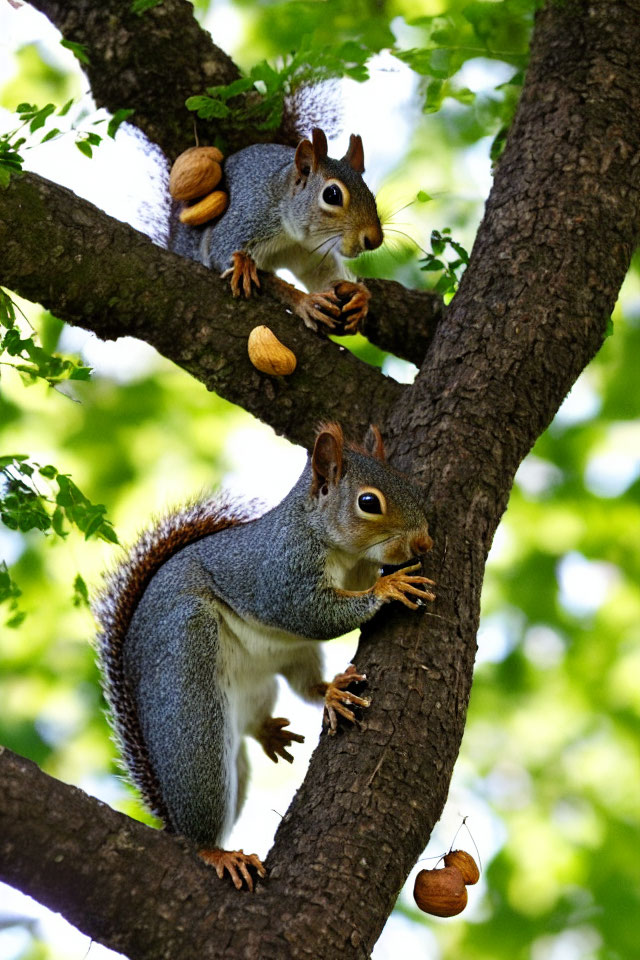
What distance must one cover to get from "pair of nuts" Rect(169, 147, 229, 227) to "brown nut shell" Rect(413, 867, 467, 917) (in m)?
2.12

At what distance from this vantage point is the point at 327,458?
2.83 meters

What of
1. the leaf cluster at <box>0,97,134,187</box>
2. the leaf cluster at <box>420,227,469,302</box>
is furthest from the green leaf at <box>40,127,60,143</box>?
the leaf cluster at <box>420,227,469,302</box>

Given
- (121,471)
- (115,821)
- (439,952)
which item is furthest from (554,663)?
(115,821)

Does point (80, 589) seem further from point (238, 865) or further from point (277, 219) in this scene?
point (277, 219)

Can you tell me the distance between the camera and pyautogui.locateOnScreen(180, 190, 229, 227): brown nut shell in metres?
3.57

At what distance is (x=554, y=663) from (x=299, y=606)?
301 centimetres

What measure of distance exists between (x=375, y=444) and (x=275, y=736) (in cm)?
91

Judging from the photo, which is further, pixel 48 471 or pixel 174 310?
pixel 174 310

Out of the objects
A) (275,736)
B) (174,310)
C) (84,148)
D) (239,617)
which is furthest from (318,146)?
(275,736)

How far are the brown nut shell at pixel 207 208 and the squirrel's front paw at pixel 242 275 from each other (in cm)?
41

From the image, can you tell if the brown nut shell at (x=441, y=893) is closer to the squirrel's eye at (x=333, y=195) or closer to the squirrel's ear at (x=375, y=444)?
the squirrel's ear at (x=375, y=444)

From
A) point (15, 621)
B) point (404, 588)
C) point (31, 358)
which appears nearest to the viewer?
point (404, 588)

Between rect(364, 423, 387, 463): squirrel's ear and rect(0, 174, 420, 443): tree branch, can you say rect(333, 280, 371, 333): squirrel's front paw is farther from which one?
rect(364, 423, 387, 463): squirrel's ear

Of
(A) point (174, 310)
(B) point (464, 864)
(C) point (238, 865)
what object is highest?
(A) point (174, 310)
